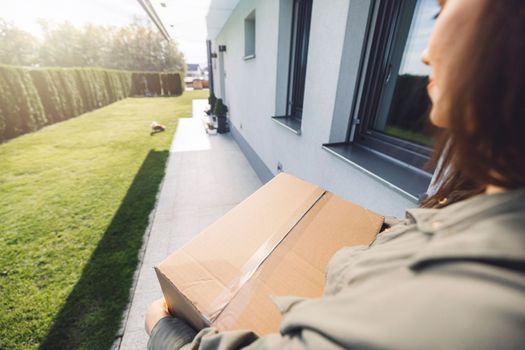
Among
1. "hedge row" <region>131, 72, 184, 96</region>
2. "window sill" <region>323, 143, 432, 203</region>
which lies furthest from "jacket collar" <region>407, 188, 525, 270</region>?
"hedge row" <region>131, 72, 184, 96</region>

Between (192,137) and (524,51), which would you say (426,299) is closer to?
(524,51)

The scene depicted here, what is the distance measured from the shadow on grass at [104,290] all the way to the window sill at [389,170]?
6.46ft

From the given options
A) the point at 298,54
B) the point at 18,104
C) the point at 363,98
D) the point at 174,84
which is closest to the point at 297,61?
the point at 298,54

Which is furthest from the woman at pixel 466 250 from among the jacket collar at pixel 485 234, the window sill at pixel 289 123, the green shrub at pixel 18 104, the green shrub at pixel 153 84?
the green shrub at pixel 153 84

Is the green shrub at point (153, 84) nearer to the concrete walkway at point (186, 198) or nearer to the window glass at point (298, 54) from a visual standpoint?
the concrete walkway at point (186, 198)

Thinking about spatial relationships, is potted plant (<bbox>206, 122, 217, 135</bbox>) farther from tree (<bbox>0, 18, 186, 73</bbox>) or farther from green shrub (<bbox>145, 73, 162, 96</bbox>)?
tree (<bbox>0, 18, 186, 73</bbox>)

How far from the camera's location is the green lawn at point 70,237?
5.18 feet

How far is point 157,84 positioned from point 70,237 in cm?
1793

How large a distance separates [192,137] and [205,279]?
5.55m

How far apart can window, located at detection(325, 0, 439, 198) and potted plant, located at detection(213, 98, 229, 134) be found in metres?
4.98

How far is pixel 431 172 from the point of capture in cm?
129

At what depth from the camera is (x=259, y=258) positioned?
863 millimetres

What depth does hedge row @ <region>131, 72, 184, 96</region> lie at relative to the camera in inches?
663

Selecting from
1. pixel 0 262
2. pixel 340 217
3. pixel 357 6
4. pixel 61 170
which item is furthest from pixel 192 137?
pixel 340 217
